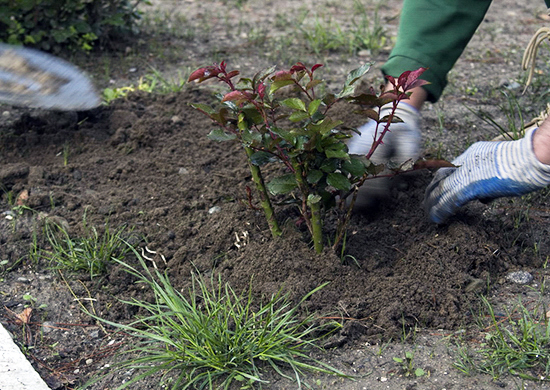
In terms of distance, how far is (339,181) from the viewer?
6.90ft

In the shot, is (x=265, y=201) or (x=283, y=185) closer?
(x=283, y=185)

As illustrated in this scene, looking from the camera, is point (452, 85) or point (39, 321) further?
point (452, 85)

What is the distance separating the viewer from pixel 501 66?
4.24 meters

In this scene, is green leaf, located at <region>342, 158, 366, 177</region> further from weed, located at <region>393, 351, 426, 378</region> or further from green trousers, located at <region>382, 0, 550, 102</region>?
green trousers, located at <region>382, 0, 550, 102</region>

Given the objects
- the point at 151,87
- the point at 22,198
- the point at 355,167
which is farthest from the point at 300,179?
the point at 151,87

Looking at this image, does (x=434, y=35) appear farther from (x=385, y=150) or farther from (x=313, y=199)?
(x=313, y=199)

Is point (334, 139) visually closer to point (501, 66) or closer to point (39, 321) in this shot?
point (39, 321)

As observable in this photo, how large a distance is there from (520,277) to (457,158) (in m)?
0.53

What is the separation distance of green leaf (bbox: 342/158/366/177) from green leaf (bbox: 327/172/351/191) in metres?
0.03

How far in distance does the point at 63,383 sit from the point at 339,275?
3.19 feet

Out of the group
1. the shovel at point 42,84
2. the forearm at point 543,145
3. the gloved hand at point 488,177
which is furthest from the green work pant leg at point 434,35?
the shovel at point 42,84

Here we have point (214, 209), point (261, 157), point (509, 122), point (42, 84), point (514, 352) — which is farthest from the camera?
point (42, 84)

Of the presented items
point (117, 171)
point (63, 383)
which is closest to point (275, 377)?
point (63, 383)

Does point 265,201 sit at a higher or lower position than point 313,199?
lower
